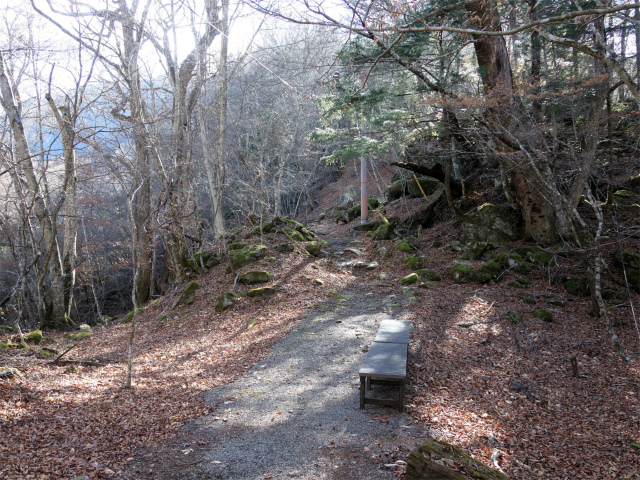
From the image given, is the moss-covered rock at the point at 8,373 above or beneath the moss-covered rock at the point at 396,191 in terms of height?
beneath

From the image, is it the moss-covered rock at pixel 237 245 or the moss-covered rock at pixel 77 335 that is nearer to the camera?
the moss-covered rock at pixel 77 335

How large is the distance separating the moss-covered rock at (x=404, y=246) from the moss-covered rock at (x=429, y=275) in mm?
1651

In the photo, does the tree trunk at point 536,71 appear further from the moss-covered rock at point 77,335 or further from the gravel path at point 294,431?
the moss-covered rock at point 77,335

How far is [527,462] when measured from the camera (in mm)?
3713

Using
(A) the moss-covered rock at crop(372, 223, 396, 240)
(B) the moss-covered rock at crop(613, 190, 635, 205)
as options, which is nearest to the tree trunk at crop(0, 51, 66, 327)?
(A) the moss-covered rock at crop(372, 223, 396, 240)

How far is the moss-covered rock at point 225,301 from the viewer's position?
9.52 m

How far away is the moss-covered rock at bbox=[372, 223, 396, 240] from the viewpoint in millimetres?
14141

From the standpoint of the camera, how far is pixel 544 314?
8.27 metres

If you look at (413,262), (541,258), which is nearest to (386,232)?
(413,262)

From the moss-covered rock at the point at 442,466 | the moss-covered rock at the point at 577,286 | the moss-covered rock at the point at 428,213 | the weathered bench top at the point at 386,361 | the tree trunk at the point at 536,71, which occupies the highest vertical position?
the tree trunk at the point at 536,71

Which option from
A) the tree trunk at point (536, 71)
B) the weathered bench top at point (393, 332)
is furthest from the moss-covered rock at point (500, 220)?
the weathered bench top at point (393, 332)

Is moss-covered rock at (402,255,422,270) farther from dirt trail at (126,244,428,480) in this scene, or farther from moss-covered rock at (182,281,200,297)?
moss-covered rock at (182,281,200,297)

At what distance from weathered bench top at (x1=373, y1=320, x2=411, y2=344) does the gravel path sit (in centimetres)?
62

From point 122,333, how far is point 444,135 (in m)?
10.2
